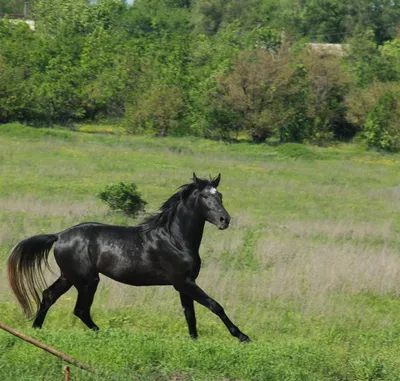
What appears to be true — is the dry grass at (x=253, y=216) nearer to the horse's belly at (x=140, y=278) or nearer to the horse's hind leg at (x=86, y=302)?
the horse's hind leg at (x=86, y=302)

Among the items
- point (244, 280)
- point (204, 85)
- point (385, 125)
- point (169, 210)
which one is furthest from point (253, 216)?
point (204, 85)

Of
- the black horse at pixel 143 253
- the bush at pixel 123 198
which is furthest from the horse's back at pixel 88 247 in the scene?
the bush at pixel 123 198

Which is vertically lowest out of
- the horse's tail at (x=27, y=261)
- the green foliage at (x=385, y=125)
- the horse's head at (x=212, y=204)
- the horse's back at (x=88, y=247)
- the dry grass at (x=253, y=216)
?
the green foliage at (x=385, y=125)

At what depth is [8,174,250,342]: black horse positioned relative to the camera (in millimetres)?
9531

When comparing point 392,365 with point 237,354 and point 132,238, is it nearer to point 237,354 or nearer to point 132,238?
point 237,354

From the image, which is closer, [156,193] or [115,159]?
[156,193]

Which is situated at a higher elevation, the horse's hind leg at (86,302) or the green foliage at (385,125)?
the horse's hind leg at (86,302)

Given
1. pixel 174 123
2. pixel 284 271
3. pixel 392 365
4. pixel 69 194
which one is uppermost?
pixel 392 365

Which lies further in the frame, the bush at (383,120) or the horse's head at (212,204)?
the bush at (383,120)

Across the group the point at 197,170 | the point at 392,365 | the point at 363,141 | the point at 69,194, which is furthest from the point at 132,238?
the point at 363,141

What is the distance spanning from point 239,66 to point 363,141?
26.7 ft

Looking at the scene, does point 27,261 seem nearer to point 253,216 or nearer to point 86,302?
point 86,302

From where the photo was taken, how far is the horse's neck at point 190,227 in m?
9.59

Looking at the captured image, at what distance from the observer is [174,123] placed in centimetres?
4959
